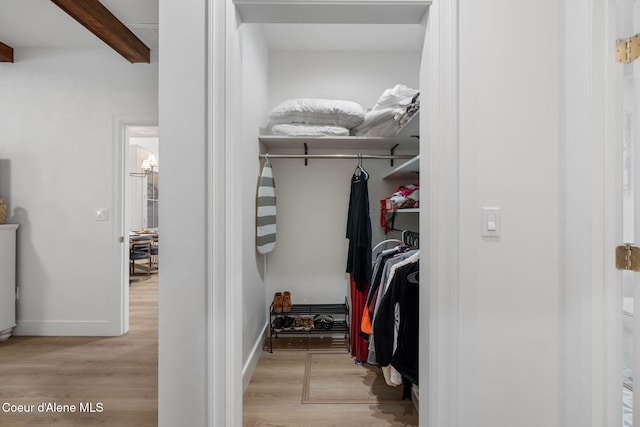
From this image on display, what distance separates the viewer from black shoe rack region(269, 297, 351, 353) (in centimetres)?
281

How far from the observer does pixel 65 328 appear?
3039 mm

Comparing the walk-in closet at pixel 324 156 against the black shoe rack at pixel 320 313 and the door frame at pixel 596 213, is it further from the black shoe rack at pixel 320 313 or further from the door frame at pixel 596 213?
the door frame at pixel 596 213

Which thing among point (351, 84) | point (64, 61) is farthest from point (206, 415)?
point (64, 61)

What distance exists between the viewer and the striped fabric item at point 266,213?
2.61 m

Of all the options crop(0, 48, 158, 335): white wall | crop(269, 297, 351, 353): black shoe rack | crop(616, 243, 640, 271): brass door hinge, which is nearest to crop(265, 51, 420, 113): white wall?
crop(0, 48, 158, 335): white wall

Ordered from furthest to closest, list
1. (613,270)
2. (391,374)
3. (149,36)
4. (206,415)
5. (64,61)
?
(64,61) → (149,36) → (391,374) → (206,415) → (613,270)

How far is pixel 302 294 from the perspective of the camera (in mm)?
3131

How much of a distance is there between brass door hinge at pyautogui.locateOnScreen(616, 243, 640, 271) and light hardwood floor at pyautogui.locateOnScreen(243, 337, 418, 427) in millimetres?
1348

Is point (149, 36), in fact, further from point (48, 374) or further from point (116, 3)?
point (48, 374)

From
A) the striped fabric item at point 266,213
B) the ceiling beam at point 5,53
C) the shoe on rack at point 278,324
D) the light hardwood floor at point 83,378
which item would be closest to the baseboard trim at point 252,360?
the shoe on rack at point 278,324

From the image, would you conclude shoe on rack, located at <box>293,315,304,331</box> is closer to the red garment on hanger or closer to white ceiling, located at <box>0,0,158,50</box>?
the red garment on hanger

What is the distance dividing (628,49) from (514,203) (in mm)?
592

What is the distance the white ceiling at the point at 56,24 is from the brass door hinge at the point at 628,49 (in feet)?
8.73

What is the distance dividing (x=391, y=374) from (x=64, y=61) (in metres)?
3.83
